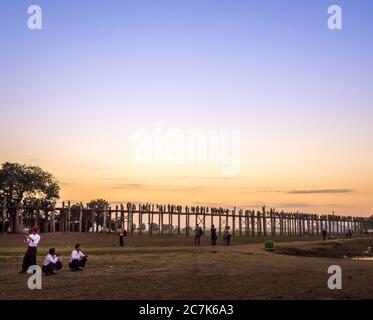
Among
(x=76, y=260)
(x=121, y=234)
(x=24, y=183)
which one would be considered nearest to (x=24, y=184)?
(x=24, y=183)

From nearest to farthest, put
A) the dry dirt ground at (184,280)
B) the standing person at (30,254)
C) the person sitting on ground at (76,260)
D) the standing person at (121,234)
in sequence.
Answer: the dry dirt ground at (184,280) → the standing person at (30,254) → the person sitting on ground at (76,260) → the standing person at (121,234)

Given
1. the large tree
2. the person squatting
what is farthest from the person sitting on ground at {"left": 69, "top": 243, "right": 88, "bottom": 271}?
the large tree

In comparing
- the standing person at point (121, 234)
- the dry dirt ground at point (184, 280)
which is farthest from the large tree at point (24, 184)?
the dry dirt ground at point (184, 280)

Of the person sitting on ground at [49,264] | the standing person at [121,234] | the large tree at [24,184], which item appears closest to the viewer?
the person sitting on ground at [49,264]

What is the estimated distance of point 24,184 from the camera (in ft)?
191

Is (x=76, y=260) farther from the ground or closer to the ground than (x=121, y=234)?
farther from the ground

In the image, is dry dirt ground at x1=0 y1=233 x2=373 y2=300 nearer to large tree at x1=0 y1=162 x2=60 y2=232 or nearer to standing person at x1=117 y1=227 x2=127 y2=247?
standing person at x1=117 y1=227 x2=127 y2=247

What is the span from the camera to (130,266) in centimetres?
2039

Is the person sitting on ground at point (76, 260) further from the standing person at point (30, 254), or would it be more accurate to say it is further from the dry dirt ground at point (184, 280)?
the standing person at point (30, 254)

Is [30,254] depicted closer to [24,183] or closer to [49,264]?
[49,264]

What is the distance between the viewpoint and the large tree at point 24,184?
5728 cm

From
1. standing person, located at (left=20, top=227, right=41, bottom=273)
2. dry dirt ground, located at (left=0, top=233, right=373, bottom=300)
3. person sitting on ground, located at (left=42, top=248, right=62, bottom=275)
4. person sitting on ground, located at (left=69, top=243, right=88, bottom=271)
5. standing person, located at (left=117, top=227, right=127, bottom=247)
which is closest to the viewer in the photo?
dry dirt ground, located at (left=0, top=233, right=373, bottom=300)

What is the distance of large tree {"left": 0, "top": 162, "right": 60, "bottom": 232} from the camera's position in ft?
188
